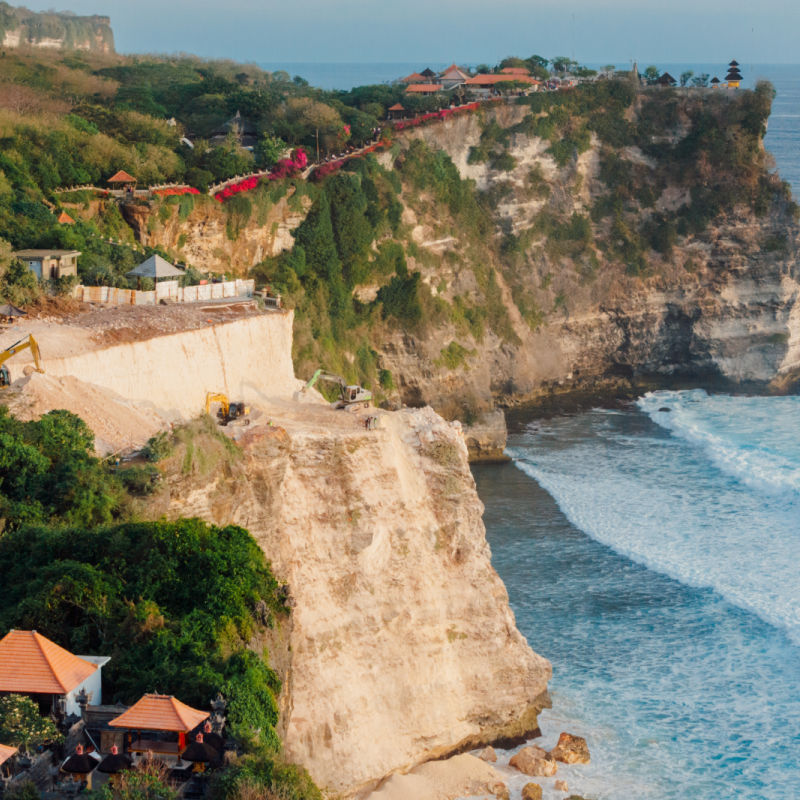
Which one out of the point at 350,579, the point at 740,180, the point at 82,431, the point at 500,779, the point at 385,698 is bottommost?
the point at 500,779

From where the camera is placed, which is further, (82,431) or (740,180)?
(740,180)

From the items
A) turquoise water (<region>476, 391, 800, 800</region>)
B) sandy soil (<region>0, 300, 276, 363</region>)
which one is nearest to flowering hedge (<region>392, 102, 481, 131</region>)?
turquoise water (<region>476, 391, 800, 800</region>)

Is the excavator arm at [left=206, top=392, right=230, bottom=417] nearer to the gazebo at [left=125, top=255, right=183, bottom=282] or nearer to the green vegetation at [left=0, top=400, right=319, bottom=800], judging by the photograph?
the green vegetation at [left=0, top=400, right=319, bottom=800]

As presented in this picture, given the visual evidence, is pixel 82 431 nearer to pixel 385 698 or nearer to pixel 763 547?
pixel 385 698

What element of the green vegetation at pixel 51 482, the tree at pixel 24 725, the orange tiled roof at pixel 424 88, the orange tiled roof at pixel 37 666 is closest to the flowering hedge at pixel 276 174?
the orange tiled roof at pixel 424 88

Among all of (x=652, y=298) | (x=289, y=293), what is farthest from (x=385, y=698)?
(x=652, y=298)
